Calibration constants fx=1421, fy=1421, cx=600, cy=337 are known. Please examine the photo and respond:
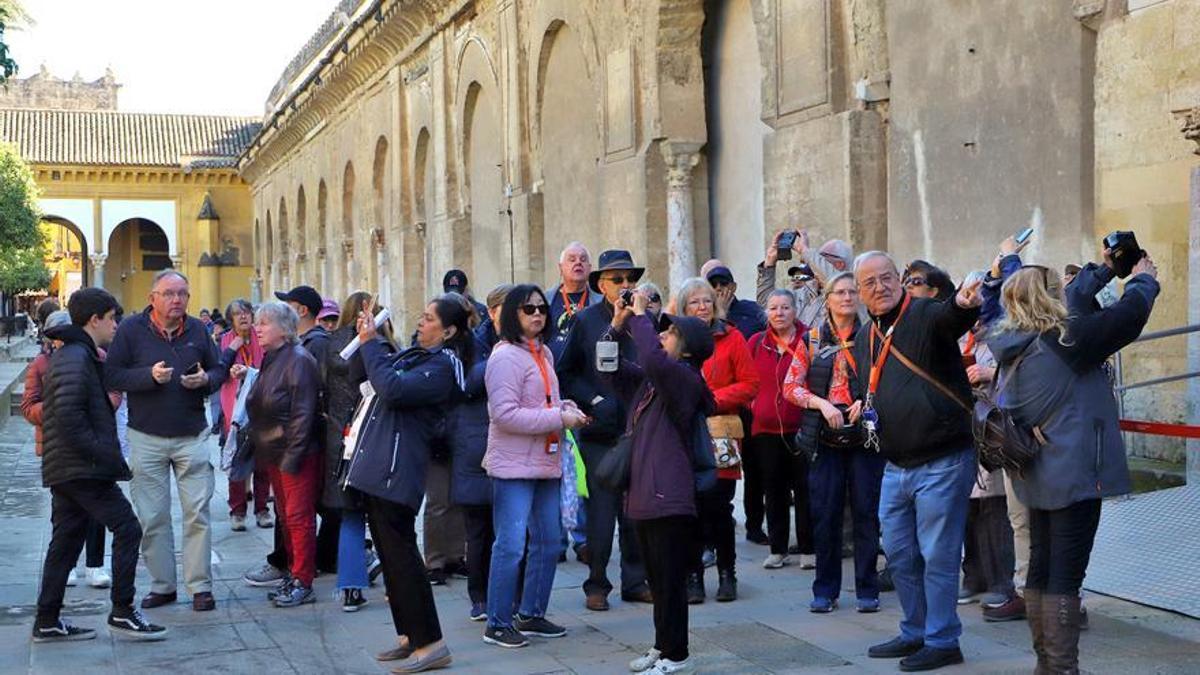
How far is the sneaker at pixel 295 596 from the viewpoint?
7.83m

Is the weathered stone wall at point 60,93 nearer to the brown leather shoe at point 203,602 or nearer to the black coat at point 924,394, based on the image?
the brown leather shoe at point 203,602

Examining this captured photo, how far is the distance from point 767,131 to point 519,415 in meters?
9.13

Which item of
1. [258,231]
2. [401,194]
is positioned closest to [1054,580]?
[401,194]

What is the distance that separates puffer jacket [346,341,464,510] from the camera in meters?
6.36

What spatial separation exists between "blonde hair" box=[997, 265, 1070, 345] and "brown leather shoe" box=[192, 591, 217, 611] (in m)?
4.54

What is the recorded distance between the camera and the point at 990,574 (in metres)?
7.23

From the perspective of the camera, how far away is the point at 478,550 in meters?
7.35

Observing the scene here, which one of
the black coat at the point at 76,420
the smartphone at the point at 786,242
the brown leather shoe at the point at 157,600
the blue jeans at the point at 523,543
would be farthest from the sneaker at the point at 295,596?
the smartphone at the point at 786,242

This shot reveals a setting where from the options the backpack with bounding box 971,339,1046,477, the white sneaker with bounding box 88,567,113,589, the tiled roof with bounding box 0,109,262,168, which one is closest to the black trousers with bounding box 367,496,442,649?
the backpack with bounding box 971,339,1046,477

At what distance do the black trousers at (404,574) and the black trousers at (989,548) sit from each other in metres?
2.81

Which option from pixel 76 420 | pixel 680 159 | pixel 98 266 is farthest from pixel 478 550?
pixel 98 266

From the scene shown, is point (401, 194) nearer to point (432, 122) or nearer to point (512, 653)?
point (432, 122)

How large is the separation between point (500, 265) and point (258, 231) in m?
35.2

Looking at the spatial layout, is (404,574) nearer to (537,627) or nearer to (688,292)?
(537,627)
